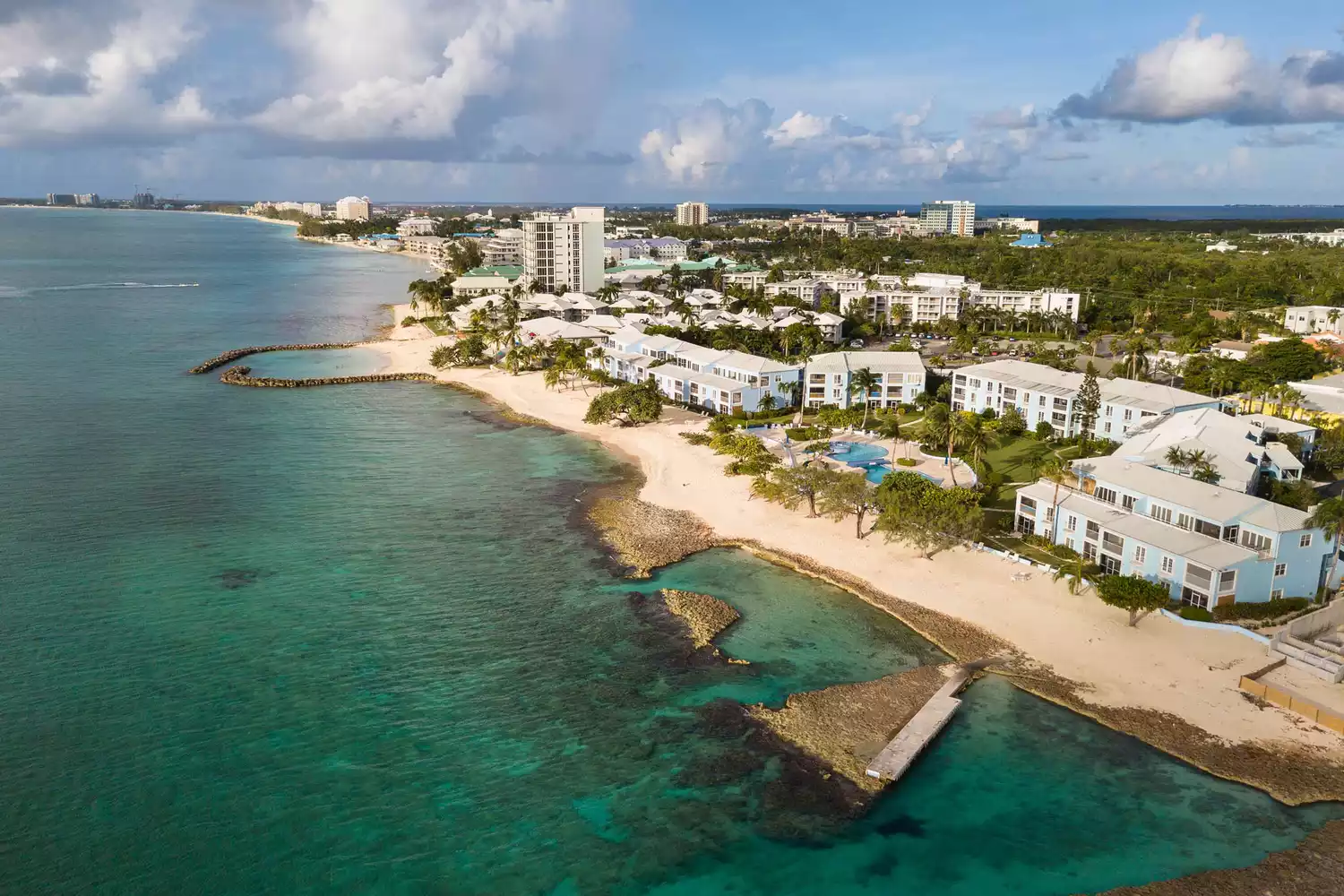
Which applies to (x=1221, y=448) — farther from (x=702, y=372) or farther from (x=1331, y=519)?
(x=702, y=372)

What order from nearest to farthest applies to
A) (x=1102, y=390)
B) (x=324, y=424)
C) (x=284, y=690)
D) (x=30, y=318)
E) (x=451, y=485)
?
1. (x=284, y=690)
2. (x=451, y=485)
3. (x=1102, y=390)
4. (x=324, y=424)
5. (x=30, y=318)

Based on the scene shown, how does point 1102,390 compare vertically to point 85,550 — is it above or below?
above

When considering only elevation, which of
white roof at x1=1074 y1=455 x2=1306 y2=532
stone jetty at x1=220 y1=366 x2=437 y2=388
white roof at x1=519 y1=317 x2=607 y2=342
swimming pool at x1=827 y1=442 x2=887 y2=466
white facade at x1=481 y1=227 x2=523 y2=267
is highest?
white facade at x1=481 y1=227 x2=523 y2=267

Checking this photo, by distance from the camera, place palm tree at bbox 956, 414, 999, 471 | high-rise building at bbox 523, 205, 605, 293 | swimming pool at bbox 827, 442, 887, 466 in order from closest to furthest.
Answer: palm tree at bbox 956, 414, 999, 471 → swimming pool at bbox 827, 442, 887, 466 → high-rise building at bbox 523, 205, 605, 293

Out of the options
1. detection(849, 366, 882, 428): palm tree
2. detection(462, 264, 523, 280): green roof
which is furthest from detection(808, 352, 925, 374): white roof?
detection(462, 264, 523, 280): green roof

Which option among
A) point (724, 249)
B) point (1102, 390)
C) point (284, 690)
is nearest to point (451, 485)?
point (284, 690)

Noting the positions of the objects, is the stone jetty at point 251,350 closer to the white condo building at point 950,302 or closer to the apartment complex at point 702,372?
the apartment complex at point 702,372

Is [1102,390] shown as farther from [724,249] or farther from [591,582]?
[724,249]

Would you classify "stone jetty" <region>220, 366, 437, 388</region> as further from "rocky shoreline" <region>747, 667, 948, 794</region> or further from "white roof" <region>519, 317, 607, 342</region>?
"rocky shoreline" <region>747, 667, 948, 794</region>
